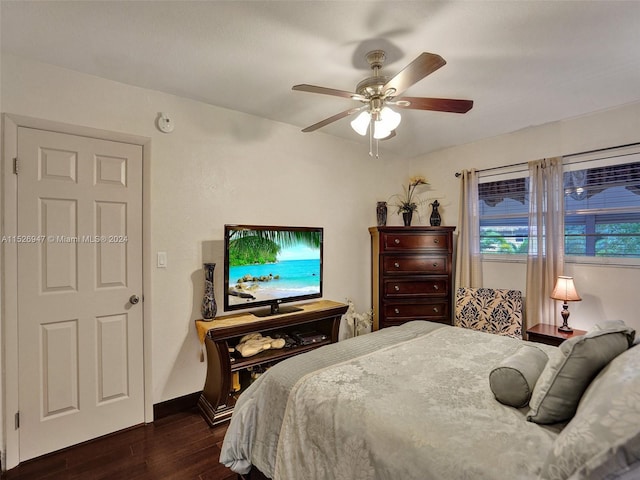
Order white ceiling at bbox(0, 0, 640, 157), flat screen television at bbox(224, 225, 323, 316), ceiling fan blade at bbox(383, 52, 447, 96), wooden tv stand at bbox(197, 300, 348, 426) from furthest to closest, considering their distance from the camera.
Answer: flat screen television at bbox(224, 225, 323, 316) < wooden tv stand at bbox(197, 300, 348, 426) < white ceiling at bbox(0, 0, 640, 157) < ceiling fan blade at bbox(383, 52, 447, 96)

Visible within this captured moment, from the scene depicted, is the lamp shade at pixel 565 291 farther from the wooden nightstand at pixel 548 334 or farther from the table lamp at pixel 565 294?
the wooden nightstand at pixel 548 334

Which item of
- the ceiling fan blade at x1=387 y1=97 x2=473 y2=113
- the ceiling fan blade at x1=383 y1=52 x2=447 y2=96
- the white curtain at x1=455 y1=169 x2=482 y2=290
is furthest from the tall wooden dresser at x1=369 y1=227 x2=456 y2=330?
the ceiling fan blade at x1=383 y1=52 x2=447 y2=96

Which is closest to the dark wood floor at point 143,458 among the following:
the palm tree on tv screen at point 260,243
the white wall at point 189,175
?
the white wall at point 189,175

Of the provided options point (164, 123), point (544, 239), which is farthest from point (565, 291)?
point (164, 123)

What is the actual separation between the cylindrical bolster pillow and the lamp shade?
5.96 feet

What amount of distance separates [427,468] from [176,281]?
88.2 inches

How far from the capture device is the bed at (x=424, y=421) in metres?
0.85

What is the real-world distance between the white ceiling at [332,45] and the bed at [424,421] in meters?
1.63

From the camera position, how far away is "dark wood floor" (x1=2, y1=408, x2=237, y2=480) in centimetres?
191

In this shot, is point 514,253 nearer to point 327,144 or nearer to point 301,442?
point 327,144

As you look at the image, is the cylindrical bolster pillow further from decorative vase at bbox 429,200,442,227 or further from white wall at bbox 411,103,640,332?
decorative vase at bbox 429,200,442,227

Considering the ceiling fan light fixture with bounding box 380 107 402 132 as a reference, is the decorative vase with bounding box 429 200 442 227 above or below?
below

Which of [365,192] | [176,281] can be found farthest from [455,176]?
[176,281]

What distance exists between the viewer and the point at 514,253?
137 inches
